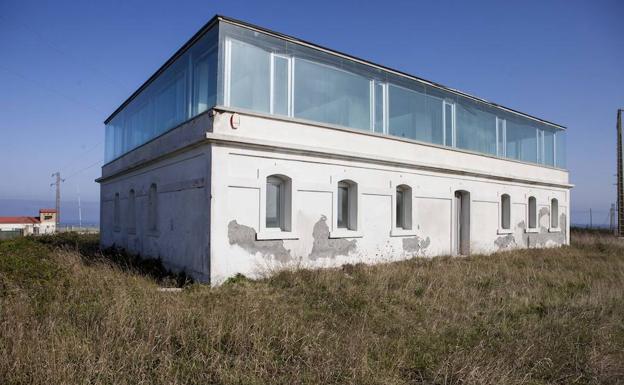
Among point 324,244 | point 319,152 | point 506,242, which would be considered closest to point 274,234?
point 324,244

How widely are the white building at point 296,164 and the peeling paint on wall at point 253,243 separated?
0.09ft

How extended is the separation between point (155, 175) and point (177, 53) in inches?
150

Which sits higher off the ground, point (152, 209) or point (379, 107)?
point (379, 107)

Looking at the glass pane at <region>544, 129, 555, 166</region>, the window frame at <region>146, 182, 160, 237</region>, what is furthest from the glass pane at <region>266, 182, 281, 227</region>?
the glass pane at <region>544, 129, 555, 166</region>

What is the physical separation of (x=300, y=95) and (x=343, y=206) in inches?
137

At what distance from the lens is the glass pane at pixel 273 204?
10.5 meters

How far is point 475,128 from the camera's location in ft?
53.9

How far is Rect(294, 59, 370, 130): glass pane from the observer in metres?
11.1

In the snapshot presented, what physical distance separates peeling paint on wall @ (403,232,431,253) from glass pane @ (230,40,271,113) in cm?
635

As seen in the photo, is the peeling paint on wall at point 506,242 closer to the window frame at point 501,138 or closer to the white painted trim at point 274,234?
the window frame at point 501,138

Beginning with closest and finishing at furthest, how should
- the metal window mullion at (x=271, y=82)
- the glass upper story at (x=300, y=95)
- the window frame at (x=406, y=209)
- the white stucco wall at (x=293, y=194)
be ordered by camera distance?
1. the white stucco wall at (x=293, y=194)
2. the glass upper story at (x=300, y=95)
3. the metal window mullion at (x=271, y=82)
4. the window frame at (x=406, y=209)

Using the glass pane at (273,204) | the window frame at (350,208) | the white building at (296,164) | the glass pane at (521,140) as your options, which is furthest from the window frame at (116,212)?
the glass pane at (521,140)

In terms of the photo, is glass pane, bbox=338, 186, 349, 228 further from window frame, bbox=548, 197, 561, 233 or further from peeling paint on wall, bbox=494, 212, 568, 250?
window frame, bbox=548, 197, 561, 233

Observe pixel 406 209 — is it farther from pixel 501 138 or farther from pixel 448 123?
pixel 501 138
